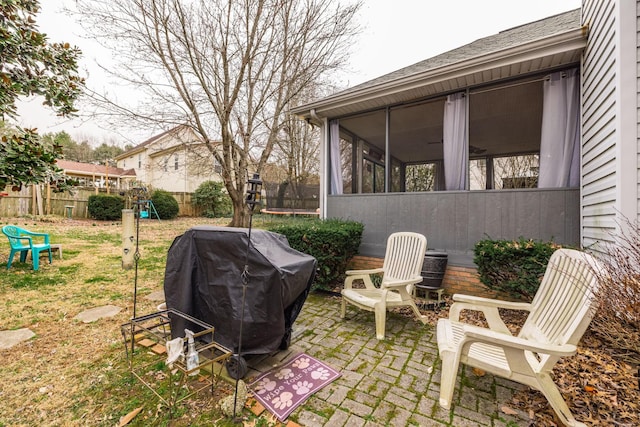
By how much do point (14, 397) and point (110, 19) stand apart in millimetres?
9076

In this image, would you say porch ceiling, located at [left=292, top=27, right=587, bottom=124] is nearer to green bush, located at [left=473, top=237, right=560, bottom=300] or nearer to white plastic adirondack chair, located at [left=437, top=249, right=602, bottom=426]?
green bush, located at [left=473, top=237, right=560, bottom=300]

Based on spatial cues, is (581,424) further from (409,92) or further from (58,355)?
(409,92)

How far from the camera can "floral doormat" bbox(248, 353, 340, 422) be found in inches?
74.2

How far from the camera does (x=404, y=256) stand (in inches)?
142

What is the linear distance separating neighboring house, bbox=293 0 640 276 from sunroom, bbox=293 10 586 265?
0.02 m

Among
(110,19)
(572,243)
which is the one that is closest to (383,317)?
(572,243)

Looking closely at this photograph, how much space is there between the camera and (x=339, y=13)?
8133 millimetres

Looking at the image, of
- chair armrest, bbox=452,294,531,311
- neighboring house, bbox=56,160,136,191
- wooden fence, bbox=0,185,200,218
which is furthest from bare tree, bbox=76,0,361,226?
neighboring house, bbox=56,160,136,191

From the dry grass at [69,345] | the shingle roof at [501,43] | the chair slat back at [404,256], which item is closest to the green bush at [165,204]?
Answer: the dry grass at [69,345]

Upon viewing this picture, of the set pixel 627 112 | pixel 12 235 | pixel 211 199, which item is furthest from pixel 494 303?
pixel 211 199

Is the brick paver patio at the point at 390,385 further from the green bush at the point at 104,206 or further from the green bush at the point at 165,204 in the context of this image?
the green bush at the point at 165,204

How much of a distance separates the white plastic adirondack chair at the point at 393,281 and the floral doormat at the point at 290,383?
86cm

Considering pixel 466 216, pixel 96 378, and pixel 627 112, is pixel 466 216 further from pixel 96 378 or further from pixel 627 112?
pixel 96 378

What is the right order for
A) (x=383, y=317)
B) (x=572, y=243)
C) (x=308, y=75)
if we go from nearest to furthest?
A: (x=383, y=317) → (x=572, y=243) → (x=308, y=75)
